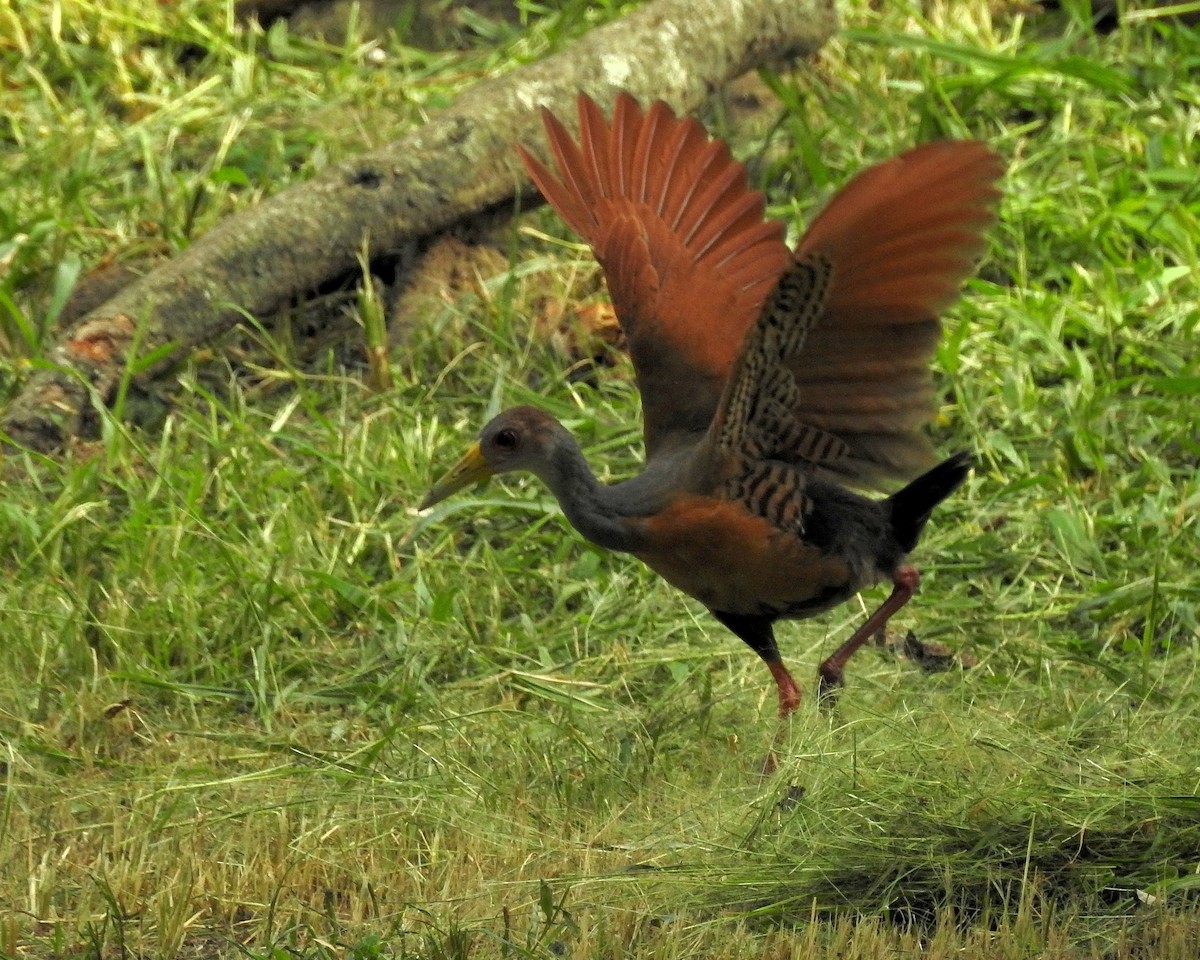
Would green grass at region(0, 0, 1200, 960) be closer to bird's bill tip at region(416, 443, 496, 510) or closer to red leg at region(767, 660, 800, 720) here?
red leg at region(767, 660, 800, 720)

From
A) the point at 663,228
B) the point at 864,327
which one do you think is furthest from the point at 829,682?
the point at 663,228

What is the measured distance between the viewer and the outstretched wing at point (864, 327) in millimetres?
3592

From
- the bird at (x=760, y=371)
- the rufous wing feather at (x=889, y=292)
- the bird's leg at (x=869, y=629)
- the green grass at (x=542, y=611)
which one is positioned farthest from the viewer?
the bird's leg at (x=869, y=629)

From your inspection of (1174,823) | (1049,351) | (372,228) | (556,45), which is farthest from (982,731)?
(556,45)

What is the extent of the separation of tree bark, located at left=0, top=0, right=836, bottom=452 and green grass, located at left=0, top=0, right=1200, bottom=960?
22 centimetres

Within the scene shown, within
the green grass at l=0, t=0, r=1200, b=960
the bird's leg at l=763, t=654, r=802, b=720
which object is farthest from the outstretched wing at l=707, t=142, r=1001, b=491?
the green grass at l=0, t=0, r=1200, b=960

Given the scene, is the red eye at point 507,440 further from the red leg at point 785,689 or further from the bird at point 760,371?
the red leg at point 785,689

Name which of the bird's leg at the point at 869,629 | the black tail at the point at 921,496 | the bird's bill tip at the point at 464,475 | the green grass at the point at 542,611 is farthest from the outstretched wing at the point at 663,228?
the green grass at the point at 542,611

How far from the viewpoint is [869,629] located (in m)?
4.37

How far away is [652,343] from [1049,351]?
6.47 ft

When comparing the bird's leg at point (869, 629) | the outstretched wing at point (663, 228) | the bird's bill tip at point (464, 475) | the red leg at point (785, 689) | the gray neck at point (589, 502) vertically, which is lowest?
the red leg at point (785, 689)

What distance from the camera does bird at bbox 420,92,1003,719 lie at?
3711mm

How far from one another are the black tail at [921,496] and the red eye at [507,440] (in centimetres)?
89

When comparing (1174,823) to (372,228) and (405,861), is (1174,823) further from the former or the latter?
(372,228)
